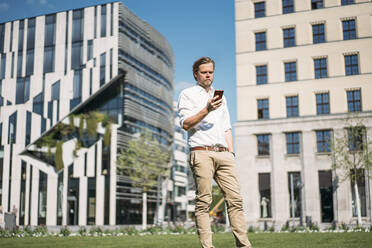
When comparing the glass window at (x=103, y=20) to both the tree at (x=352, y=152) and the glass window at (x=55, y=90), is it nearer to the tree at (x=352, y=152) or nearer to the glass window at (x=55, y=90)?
the glass window at (x=55, y=90)

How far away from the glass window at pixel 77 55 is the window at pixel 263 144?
21080 mm

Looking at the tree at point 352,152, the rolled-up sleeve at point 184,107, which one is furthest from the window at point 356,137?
the rolled-up sleeve at point 184,107

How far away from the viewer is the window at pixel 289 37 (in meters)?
38.1

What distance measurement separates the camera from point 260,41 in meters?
39.0

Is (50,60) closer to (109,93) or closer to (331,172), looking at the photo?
(109,93)

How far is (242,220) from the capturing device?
15.2ft

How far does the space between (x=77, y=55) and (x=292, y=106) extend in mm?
23531

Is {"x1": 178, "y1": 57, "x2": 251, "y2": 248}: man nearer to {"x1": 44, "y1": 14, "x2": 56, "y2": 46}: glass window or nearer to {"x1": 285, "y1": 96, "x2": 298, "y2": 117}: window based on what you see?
{"x1": 285, "y1": 96, "x2": 298, "y2": 117}: window

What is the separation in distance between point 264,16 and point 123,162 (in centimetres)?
1850

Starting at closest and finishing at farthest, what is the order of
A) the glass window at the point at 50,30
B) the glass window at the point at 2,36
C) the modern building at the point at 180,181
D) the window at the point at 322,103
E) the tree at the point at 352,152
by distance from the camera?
1. the tree at the point at 352,152
2. the window at the point at 322,103
3. the glass window at the point at 50,30
4. the glass window at the point at 2,36
5. the modern building at the point at 180,181

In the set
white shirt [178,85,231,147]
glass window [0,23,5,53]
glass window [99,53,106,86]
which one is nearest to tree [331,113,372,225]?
glass window [99,53,106,86]

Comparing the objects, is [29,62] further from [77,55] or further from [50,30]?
[77,55]

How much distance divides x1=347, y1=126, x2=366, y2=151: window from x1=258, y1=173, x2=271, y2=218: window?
23.3ft

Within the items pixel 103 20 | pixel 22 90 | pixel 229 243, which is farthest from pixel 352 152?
pixel 22 90
